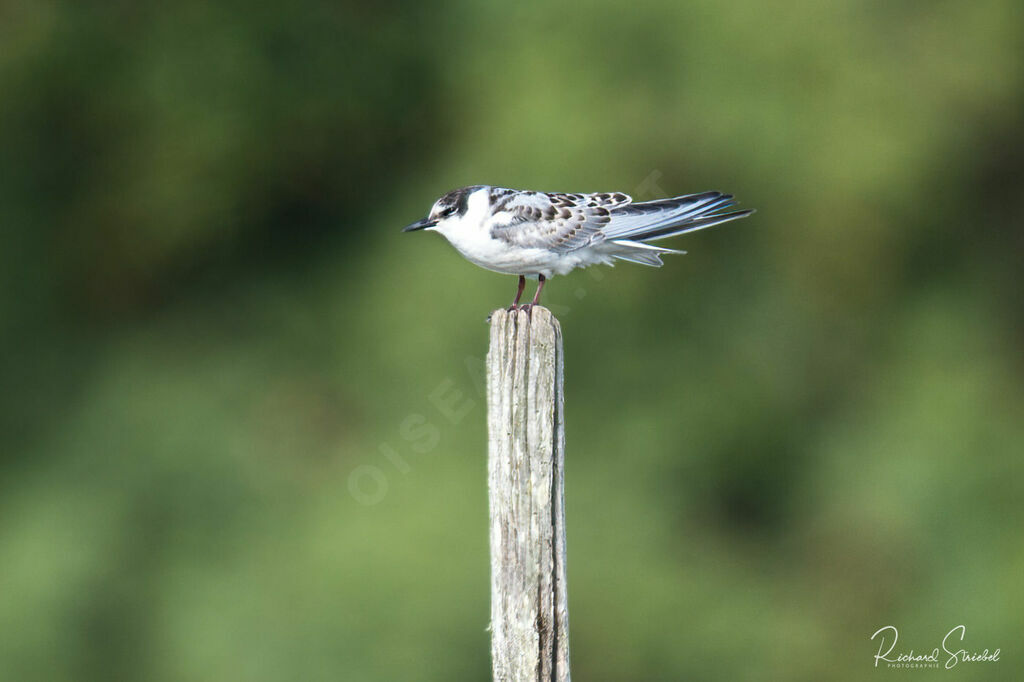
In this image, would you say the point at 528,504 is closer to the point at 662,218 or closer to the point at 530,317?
the point at 530,317

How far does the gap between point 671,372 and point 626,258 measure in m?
3.33

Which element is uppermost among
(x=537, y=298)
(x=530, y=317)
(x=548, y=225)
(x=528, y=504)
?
(x=548, y=225)

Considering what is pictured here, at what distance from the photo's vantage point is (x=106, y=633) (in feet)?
30.2

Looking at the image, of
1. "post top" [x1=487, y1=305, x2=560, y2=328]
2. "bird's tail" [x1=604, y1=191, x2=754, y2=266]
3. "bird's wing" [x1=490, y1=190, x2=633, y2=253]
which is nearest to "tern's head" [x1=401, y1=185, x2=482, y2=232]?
"bird's wing" [x1=490, y1=190, x2=633, y2=253]

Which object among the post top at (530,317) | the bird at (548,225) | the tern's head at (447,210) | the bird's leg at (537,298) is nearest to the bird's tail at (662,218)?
the bird at (548,225)

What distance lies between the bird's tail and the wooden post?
115 cm

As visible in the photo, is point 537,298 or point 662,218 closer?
point 537,298

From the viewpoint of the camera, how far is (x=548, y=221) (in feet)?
16.1

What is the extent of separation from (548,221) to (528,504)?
1.50 metres

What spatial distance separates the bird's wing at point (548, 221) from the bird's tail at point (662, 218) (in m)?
0.07

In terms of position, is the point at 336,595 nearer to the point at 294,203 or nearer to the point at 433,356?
the point at 433,356

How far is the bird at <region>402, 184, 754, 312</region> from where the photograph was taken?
4.80 metres
